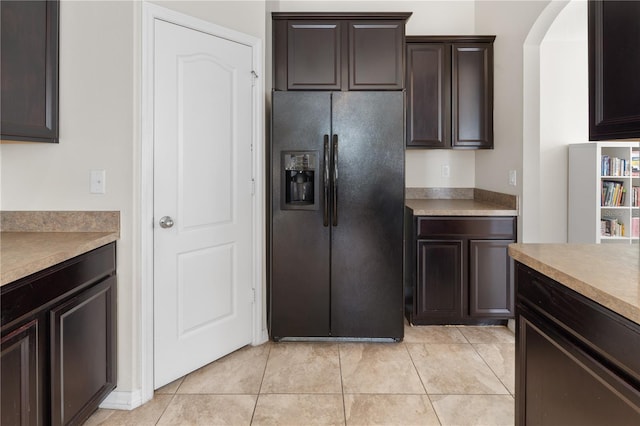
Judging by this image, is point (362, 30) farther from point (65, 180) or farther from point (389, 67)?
point (65, 180)

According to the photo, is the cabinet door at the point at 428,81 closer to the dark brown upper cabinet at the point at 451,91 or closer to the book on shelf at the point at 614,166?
the dark brown upper cabinet at the point at 451,91

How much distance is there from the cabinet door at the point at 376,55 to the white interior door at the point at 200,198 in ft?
2.60

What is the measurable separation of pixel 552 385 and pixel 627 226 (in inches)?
142

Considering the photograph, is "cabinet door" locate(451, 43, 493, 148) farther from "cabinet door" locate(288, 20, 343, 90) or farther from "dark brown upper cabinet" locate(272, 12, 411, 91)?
"cabinet door" locate(288, 20, 343, 90)

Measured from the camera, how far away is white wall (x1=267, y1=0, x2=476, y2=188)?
3938 millimetres

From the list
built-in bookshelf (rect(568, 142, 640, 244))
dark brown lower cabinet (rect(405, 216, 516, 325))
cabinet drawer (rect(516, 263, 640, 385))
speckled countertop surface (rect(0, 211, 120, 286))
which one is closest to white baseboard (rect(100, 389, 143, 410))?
speckled countertop surface (rect(0, 211, 120, 286))

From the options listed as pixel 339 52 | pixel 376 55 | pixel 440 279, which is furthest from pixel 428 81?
pixel 440 279

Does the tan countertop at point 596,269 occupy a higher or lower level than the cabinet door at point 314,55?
lower

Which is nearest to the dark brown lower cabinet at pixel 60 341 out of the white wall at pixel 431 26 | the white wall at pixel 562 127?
the white wall at pixel 431 26

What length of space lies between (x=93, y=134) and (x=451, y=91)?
9.11 feet

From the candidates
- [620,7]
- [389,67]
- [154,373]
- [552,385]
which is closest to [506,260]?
[389,67]

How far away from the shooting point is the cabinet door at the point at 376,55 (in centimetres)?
306

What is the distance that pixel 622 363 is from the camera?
105 centimetres

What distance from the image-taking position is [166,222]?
2377 millimetres
